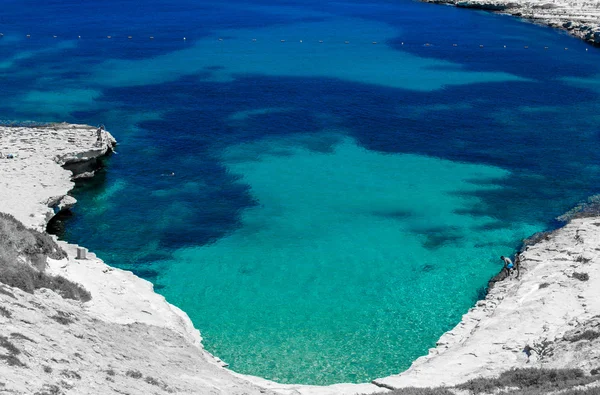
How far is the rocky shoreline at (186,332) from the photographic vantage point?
2514 cm

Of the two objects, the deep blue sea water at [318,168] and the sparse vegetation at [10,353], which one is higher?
the sparse vegetation at [10,353]

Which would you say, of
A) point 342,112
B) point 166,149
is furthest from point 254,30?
point 166,149

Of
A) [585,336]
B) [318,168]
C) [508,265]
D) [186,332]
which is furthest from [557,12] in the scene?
[186,332]

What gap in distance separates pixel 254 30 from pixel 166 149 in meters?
64.9

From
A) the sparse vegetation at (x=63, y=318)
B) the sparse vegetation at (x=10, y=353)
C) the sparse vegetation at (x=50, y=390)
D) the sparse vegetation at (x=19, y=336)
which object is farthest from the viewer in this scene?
the sparse vegetation at (x=63, y=318)

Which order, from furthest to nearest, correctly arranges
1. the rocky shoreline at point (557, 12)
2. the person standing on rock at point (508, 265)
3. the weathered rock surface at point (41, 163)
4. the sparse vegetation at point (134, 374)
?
the rocky shoreline at point (557, 12) < the weathered rock surface at point (41, 163) < the person standing on rock at point (508, 265) < the sparse vegetation at point (134, 374)

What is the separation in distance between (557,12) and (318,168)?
97.3 metres

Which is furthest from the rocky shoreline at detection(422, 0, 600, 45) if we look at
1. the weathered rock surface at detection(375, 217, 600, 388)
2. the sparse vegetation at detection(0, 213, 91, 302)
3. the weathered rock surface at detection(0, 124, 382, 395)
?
the sparse vegetation at detection(0, 213, 91, 302)

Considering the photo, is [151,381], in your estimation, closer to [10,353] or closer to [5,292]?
[10,353]

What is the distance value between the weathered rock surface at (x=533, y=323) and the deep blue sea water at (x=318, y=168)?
2739mm

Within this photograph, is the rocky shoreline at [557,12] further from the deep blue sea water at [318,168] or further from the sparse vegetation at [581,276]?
the sparse vegetation at [581,276]

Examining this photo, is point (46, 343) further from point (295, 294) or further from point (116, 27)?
point (116, 27)

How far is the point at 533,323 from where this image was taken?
120ft

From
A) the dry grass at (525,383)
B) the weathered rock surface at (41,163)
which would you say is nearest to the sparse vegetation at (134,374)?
the dry grass at (525,383)
